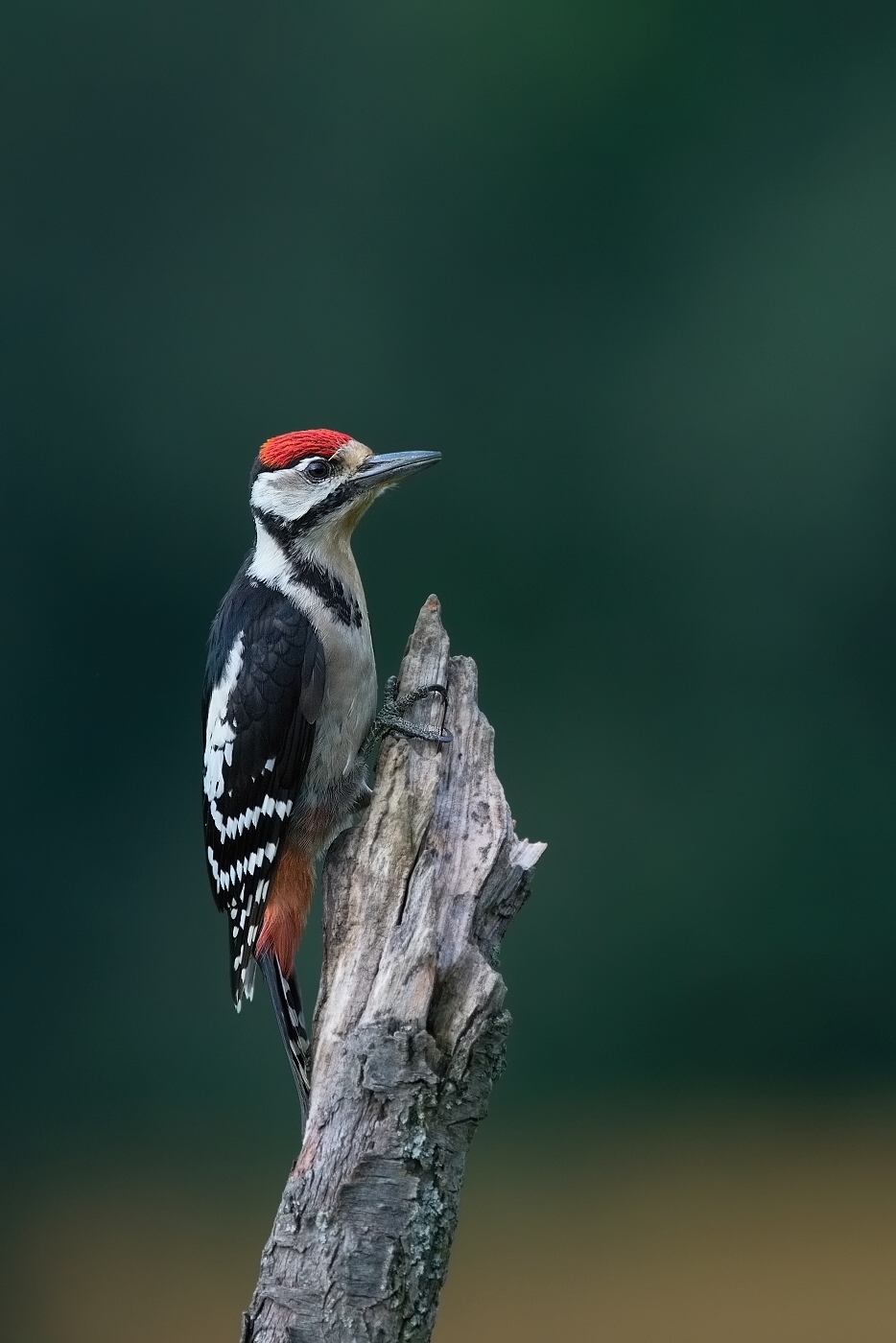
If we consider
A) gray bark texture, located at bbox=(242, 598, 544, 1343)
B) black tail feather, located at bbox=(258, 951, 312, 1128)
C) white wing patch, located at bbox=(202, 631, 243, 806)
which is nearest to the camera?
gray bark texture, located at bbox=(242, 598, 544, 1343)

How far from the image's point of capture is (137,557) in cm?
366

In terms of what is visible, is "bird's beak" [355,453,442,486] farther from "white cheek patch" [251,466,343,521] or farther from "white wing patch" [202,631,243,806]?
"white wing patch" [202,631,243,806]

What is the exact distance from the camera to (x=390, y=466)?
7.03 feet

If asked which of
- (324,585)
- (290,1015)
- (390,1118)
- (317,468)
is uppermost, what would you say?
(317,468)

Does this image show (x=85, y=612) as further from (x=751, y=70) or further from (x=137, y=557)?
(x=751, y=70)

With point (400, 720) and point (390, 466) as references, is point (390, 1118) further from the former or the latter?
point (390, 466)

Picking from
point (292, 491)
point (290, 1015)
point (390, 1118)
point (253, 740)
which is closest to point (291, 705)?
point (253, 740)

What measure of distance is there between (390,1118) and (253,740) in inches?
28.1

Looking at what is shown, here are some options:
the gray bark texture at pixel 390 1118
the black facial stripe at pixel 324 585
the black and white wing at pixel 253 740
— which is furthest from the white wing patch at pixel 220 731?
the gray bark texture at pixel 390 1118

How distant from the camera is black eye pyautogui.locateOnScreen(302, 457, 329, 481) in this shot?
2.16m

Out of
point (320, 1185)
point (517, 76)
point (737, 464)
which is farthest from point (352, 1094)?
point (517, 76)

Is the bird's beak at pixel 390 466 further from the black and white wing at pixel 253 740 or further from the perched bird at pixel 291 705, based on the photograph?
the black and white wing at pixel 253 740

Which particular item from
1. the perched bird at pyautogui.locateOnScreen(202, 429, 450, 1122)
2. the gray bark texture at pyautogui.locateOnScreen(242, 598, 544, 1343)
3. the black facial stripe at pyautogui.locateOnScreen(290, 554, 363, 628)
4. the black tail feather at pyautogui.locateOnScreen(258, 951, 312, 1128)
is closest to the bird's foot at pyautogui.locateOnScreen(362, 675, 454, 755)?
the perched bird at pyautogui.locateOnScreen(202, 429, 450, 1122)

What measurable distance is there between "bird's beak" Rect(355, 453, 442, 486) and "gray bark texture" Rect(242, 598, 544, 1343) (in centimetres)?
64
